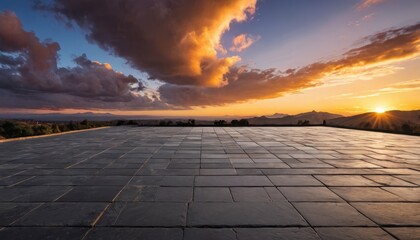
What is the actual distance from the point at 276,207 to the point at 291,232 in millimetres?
642

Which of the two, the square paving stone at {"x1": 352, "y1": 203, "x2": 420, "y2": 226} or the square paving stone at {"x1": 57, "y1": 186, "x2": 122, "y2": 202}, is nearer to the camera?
the square paving stone at {"x1": 352, "y1": 203, "x2": 420, "y2": 226}

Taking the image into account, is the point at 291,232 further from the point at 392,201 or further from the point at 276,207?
the point at 392,201

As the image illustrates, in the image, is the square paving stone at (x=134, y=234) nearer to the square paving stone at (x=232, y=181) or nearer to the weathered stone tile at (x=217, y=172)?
the square paving stone at (x=232, y=181)

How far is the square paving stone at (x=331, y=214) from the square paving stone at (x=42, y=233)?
8.59 feet

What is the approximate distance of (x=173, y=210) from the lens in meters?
3.09

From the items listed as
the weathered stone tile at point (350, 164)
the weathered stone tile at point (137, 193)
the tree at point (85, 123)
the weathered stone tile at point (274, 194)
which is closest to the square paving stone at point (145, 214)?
the weathered stone tile at point (137, 193)

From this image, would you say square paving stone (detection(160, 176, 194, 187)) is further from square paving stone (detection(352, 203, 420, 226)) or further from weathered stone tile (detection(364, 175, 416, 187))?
weathered stone tile (detection(364, 175, 416, 187))

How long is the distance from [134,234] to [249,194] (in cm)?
182

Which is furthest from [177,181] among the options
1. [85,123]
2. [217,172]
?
[85,123]

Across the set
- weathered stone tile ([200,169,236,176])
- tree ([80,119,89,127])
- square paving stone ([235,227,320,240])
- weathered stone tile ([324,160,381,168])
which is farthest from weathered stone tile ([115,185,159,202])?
tree ([80,119,89,127])

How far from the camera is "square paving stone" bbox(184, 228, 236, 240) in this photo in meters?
2.44

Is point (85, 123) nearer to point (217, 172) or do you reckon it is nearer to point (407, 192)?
point (217, 172)

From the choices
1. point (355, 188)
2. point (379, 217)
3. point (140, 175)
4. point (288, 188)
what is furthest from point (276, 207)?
point (140, 175)

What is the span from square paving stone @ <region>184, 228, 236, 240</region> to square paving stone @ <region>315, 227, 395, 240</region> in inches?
37.6
